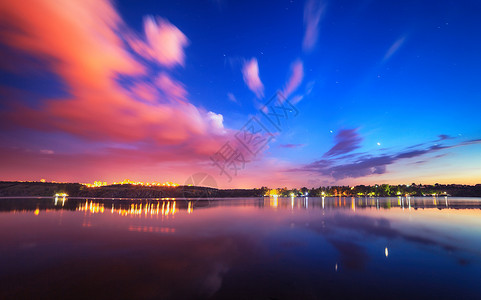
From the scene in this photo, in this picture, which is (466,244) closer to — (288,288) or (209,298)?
(288,288)

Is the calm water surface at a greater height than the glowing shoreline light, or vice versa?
the calm water surface

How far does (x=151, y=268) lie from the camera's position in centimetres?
1302

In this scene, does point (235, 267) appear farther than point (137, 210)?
No

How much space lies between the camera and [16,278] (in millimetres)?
11328

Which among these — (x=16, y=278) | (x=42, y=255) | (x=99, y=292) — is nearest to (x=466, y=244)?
(x=99, y=292)

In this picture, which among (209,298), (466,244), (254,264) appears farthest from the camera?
(466,244)

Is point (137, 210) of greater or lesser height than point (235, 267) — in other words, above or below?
below

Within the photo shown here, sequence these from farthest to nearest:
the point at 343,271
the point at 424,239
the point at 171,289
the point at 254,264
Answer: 1. the point at 424,239
2. the point at 254,264
3. the point at 343,271
4. the point at 171,289

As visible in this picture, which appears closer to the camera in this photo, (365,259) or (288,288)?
(288,288)

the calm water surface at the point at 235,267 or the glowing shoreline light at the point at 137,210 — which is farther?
the glowing shoreline light at the point at 137,210

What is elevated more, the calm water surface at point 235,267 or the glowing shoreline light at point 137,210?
the calm water surface at point 235,267

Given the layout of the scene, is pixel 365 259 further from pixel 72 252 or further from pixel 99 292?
pixel 72 252

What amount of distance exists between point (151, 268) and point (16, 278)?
680cm

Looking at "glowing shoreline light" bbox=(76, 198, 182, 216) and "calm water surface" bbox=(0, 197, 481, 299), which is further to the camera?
"glowing shoreline light" bbox=(76, 198, 182, 216)
